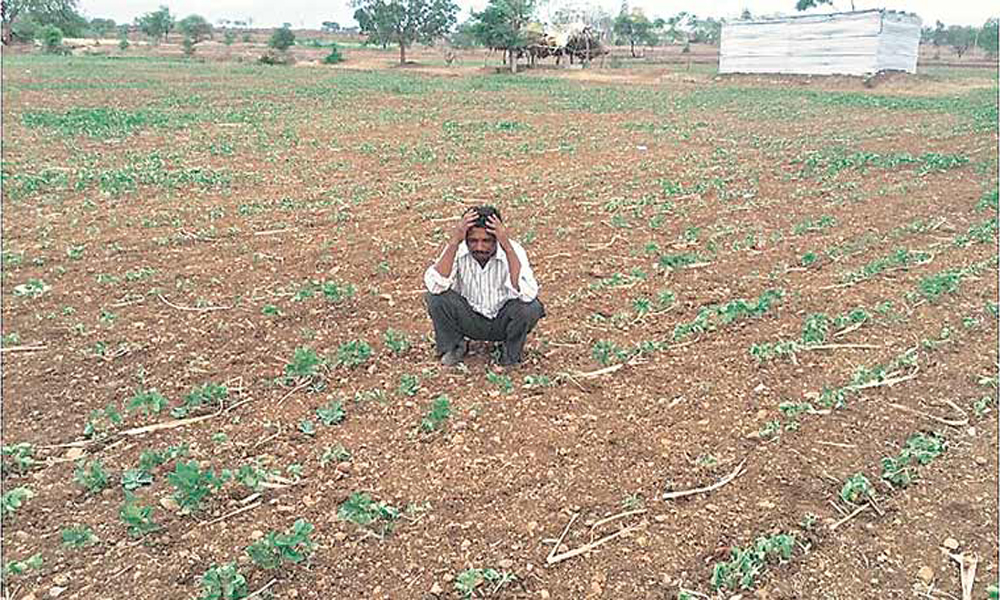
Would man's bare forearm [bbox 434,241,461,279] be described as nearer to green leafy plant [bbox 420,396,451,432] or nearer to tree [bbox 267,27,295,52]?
green leafy plant [bbox 420,396,451,432]

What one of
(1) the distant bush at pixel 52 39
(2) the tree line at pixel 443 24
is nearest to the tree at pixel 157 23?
(2) the tree line at pixel 443 24

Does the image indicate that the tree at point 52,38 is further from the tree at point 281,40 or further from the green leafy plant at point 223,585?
the green leafy plant at point 223,585

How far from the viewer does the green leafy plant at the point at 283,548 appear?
289cm

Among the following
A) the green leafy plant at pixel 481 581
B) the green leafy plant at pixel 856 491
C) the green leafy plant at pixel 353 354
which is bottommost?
the green leafy plant at pixel 481 581

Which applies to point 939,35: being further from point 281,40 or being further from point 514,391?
point 514,391

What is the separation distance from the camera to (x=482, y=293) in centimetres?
446

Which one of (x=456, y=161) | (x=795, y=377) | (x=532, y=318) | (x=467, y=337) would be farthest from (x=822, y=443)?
(x=456, y=161)

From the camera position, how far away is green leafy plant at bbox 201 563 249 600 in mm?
2768

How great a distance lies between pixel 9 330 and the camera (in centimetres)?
512

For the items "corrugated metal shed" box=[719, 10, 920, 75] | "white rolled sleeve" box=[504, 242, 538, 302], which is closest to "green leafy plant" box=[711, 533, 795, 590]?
"white rolled sleeve" box=[504, 242, 538, 302]

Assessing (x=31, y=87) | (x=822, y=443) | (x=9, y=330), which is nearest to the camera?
(x=822, y=443)

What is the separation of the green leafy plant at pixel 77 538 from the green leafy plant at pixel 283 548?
2.08ft

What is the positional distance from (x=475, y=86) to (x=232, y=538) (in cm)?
2778

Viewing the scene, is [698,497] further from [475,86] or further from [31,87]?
[475,86]
